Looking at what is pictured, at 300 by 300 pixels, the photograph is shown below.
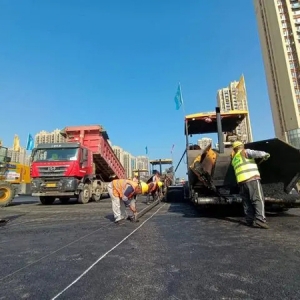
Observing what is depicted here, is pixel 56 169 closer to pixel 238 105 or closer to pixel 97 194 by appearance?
pixel 97 194

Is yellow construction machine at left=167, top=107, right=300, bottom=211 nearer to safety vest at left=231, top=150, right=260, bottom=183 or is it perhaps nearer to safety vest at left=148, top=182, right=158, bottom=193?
safety vest at left=231, top=150, right=260, bottom=183

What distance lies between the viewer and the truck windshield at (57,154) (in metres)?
11.5

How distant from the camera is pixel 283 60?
195 ft

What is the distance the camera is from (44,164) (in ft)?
37.4

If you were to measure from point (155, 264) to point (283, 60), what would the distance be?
6751 centimetres

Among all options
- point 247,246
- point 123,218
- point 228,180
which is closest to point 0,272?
point 247,246

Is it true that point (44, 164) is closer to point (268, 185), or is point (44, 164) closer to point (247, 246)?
point (268, 185)

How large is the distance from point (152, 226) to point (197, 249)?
1.92 m

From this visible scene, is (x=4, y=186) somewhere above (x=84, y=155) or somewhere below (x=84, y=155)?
below

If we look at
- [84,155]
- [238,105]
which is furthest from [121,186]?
[84,155]

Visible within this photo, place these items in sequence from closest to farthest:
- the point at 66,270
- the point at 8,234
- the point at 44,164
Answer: the point at 66,270 < the point at 8,234 < the point at 44,164

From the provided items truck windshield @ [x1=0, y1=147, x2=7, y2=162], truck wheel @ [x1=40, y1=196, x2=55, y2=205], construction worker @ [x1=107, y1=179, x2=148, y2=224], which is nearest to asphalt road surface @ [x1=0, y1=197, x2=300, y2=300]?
construction worker @ [x1=107, y1=179, x2=148, y2=224]

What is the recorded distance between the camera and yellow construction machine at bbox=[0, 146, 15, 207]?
11582 mm

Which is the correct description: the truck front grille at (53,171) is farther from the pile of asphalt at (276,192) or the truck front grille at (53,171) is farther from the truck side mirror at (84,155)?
the pile of asphalt at (276,192)
